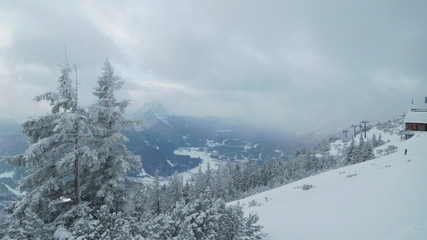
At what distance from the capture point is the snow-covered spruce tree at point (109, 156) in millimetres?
11281

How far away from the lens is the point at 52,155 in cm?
1030

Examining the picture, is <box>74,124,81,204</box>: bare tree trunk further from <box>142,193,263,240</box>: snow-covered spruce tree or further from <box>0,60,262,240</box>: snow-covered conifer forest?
<box>142,193,263,240</box>: snow-covered spruce tree

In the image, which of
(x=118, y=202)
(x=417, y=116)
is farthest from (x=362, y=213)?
(x=417, y=116)

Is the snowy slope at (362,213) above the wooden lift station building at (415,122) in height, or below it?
below

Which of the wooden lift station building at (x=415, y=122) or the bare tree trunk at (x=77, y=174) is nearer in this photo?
the bare tree trunk at (x=77, y=174)

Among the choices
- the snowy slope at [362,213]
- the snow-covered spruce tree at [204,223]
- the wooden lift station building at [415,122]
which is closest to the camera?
the snow-covered spruce tree at [204,223]

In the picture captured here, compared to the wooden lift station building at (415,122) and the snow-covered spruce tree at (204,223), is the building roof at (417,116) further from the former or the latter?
the snow-covered spruce tree at (204,223)

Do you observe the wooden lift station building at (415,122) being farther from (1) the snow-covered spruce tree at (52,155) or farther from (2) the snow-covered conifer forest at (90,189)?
(1) the snow-covered spruce tree at (52,155)

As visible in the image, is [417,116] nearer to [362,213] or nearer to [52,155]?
[362,213]

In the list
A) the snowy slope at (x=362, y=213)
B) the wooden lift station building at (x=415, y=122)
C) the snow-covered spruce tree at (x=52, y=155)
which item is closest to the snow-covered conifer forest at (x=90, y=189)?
the snow-covered spruce tree at (x=52, y=155)

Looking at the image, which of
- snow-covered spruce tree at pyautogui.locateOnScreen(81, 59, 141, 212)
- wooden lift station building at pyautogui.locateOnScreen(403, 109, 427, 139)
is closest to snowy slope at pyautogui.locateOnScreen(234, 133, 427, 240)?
snow-covered spruce tree at pyautogui.locateOnScreen(81, 59, 141, 212)

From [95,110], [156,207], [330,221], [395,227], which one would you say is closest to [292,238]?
[330,221]

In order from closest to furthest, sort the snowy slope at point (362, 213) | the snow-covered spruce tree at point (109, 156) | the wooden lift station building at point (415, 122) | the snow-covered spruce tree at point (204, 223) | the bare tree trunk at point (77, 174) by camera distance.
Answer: the snow-covered spruce tree at point (204, 223), the snowy slope at point (362, 213), the bare tree trunk at point (77, 174), the snow-covered spruce tree at point (109, 156), the wooden lift station building at point (415, 122)

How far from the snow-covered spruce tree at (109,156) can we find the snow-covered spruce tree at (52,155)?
813 millimetres
